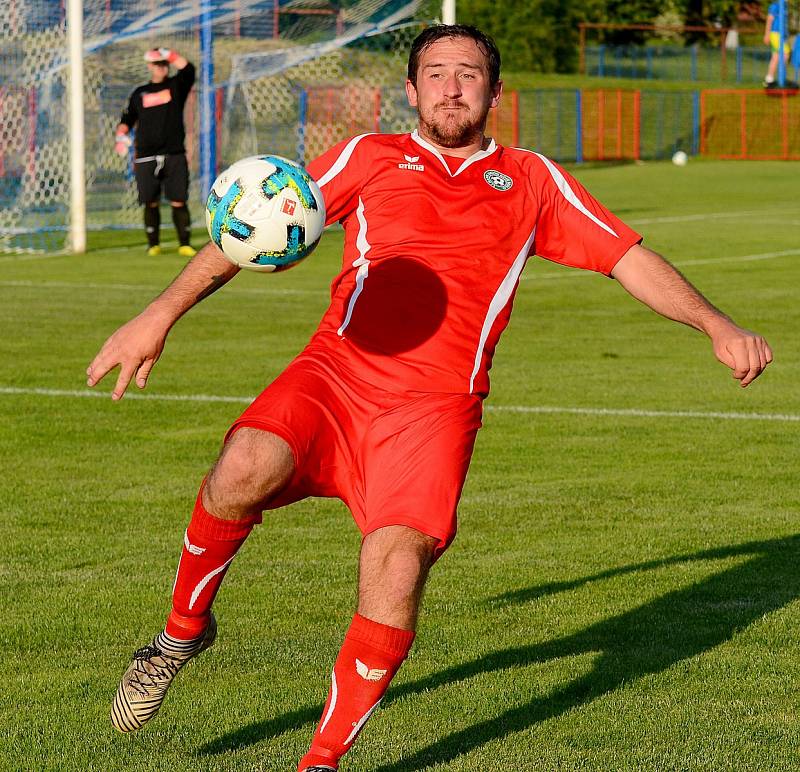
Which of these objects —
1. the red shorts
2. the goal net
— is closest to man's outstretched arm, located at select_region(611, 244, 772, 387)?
the red shorts

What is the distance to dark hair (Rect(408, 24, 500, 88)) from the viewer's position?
5168mm

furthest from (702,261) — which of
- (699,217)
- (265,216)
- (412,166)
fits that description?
(265,216)

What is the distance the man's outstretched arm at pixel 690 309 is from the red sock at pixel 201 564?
4.53 feet

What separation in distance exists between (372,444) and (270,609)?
1750 millimetres

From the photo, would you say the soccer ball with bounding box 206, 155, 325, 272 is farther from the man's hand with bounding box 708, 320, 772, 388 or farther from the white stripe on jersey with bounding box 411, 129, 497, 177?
the man's hand with bounding box 708, 320, 772, 388

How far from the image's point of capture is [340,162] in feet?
17.0

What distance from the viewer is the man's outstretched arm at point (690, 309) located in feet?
15.3

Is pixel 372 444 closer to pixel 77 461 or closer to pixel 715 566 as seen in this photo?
pixel 715 566

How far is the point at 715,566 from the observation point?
275 inches

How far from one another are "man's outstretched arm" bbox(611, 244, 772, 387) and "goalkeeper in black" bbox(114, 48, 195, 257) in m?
17.0

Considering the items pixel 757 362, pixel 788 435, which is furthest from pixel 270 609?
pixel 788 435

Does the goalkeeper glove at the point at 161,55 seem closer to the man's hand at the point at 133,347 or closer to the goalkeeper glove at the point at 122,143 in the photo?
the goalkeeper glove at the point at 122,143

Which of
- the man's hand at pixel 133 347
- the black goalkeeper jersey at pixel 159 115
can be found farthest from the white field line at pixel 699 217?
the man's hand at pixel 133 347

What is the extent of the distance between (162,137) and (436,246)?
17170 millimetres
